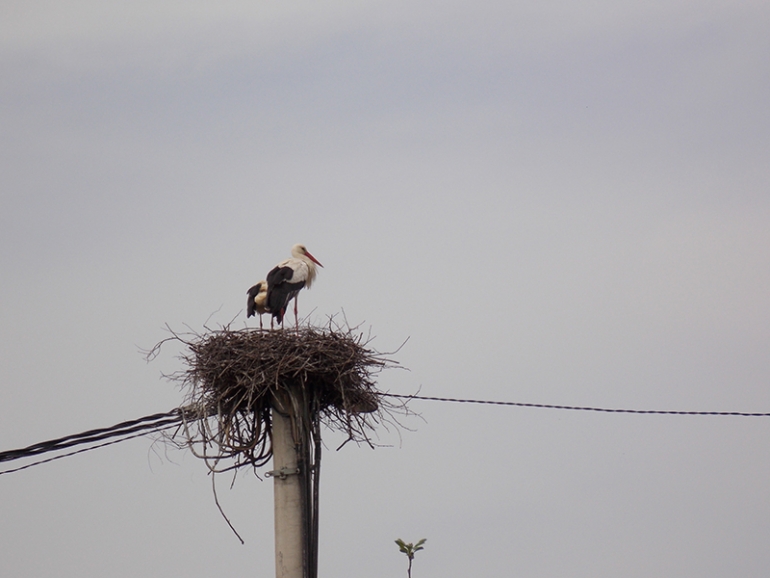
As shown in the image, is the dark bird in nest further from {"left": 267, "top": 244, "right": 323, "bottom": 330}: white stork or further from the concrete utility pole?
the concrete utility pole

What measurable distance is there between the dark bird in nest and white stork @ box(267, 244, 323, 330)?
0.07m

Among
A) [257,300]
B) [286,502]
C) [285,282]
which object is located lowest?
[286,502]

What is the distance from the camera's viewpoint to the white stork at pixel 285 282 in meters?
10.9

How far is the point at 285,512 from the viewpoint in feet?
22.8

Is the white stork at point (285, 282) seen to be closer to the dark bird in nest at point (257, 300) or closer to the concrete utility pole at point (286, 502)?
the dark bird in nest at point (257, 300)

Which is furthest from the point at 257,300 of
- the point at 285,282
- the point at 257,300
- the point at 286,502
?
the point at 286,502

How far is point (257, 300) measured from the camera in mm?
10891

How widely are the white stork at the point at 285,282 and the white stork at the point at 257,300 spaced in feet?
0.22

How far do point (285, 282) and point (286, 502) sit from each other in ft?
14.1

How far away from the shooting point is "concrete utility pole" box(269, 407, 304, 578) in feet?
22.4

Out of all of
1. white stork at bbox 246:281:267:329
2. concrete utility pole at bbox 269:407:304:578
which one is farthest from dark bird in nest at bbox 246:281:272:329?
concrete utility pole at bbox 269:407:304:578

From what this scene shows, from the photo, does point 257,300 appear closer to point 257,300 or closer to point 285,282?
point 257,300

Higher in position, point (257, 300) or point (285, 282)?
point (285, 282)

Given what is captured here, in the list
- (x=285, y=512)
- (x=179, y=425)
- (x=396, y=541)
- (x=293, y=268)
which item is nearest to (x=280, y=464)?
(x=285, y=512)
